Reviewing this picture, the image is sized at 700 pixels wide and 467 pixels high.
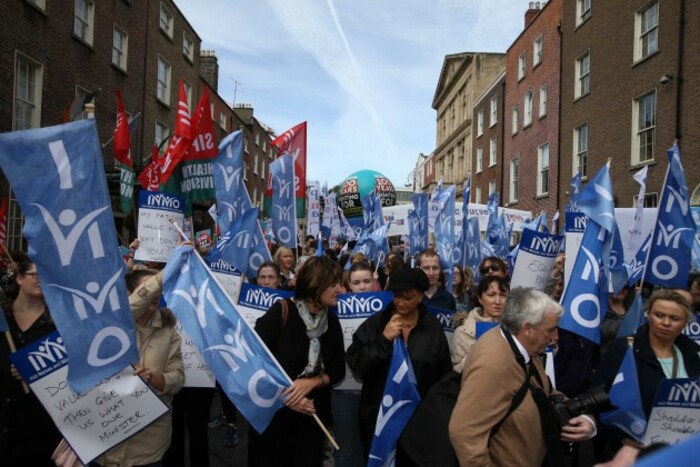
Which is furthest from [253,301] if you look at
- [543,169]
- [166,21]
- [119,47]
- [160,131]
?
[543,169]

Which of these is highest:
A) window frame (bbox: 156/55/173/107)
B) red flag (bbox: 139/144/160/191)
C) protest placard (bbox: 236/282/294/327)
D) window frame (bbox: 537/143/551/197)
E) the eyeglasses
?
window frame (bbox: 156/55/173/107)

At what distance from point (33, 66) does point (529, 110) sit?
19394 millimetres

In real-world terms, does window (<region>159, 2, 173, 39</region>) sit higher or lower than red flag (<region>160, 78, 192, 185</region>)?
higher

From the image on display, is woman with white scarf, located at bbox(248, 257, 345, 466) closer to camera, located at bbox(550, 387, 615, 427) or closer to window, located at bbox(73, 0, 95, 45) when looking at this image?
camera, located at bbox(550, 387, 615, 427)

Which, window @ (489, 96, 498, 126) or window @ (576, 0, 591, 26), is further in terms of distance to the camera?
window @ (489, 96, 498, 126)

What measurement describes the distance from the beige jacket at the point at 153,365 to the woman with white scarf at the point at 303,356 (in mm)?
533

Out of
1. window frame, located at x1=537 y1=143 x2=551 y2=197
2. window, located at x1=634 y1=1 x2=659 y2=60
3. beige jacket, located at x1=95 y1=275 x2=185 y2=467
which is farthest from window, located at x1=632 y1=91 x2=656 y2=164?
beige jacket, located at x1=95 y1=275 x2=185 y2=467

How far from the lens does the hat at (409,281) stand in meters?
3.29

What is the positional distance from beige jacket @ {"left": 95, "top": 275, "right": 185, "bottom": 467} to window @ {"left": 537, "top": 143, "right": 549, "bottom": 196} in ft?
69.9

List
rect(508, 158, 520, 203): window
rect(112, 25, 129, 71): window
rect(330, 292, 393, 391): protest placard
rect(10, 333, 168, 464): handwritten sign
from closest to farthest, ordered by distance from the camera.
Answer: rect(10, 333, 168, 464): handwritten sign, rect(330, 292, 393, 391): protest placard, rect(112, 25, 129, 71): window, rect(508, 158, 520, 203): window

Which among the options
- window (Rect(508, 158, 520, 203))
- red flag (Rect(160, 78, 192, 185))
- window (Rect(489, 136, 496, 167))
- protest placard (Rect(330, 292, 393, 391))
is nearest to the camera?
protest placard (Rect(330, 292, 393, 391))

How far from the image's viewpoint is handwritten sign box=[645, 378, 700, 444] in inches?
119

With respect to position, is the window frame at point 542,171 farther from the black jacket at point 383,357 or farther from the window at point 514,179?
the black jacket at point 383,357

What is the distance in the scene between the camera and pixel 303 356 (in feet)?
11.1
